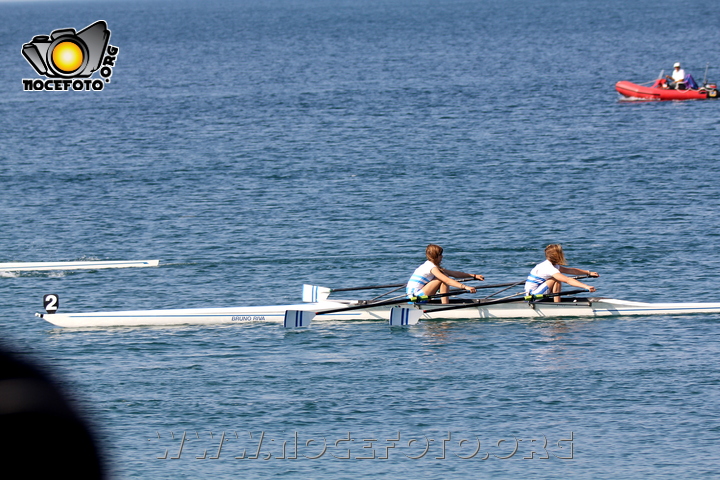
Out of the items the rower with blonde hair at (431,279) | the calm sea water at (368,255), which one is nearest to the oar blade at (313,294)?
the calm sea water at (368,255)

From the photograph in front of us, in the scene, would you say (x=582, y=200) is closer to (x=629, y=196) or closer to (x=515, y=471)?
(x=629, y=196)

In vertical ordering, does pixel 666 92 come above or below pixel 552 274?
above

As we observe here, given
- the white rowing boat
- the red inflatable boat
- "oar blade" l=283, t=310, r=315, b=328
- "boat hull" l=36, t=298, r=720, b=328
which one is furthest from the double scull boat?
the red inflatable boat

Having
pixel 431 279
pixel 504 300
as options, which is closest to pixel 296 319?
pixel 431 279

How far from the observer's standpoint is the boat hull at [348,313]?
771 inches

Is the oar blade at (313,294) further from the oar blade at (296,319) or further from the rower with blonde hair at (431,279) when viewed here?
the rower with blonde hair at (431,279)

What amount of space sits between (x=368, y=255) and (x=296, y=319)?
7676 mm

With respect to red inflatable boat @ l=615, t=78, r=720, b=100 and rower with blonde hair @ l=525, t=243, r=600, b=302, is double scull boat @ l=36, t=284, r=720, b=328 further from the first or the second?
red inflatable boat @ l=615, t=78, r=720, b=100

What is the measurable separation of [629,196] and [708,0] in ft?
549

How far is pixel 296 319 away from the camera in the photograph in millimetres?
19000

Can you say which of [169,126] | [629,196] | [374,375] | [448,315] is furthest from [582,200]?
[169,126]

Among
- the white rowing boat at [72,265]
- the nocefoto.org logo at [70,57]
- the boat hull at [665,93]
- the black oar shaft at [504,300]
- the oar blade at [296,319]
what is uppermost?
the nocefoto.org logo at [70,57]

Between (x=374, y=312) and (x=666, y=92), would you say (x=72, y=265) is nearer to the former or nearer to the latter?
(x=374, y=312)

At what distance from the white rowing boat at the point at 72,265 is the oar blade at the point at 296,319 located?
775 centimetres
